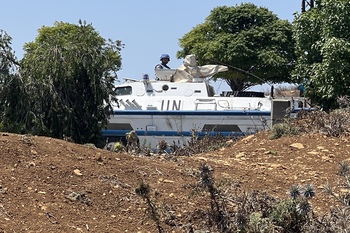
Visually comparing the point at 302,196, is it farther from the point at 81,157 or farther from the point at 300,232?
the point at 81,157

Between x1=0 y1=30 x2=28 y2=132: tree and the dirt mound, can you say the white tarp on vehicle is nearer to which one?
x1=0 y1=30 x2=28 y2=132: tree

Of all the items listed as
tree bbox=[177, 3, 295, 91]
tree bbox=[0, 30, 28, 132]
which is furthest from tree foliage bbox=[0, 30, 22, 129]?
tree bbox=[177, 3, 295, 91]

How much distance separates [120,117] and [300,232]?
1368cm

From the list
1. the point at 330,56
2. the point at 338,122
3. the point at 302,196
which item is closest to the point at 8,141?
the point at 302,196

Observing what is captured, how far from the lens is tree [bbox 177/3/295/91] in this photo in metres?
35.4

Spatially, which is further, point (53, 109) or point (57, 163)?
point (53, 109)

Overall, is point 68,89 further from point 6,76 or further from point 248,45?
point 248,45

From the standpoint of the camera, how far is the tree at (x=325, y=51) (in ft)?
50.4

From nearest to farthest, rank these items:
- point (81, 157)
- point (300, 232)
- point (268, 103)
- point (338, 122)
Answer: point (300, 232)
point (81, 157)
point (338, 122)
point (268, 103)

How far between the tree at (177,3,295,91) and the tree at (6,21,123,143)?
19672 mm

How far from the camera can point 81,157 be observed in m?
6.67

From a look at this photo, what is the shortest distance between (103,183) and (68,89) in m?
9.56

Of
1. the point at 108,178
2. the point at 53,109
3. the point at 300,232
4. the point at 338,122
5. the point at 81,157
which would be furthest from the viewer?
the point at 53,109

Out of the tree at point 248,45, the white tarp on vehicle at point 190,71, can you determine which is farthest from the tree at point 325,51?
the tree at point 248,45
